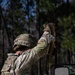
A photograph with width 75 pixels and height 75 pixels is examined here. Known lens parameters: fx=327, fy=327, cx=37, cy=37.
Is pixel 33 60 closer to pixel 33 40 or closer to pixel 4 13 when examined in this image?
pixel 33 40

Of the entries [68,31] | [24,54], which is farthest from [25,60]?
[68,31]

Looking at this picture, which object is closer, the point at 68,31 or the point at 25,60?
the point at 25,60

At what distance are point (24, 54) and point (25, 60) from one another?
0.03m

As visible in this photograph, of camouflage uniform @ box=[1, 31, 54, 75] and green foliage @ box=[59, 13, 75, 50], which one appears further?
green foliage @ box=[59, 13, 75, 50]

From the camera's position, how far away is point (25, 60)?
4.14 ft

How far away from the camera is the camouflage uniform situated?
4.13 feet

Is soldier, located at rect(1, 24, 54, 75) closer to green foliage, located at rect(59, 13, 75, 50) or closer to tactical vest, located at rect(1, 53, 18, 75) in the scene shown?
tactical vest, located at rect(1, 53, 18, 75)

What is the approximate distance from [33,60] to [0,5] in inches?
532

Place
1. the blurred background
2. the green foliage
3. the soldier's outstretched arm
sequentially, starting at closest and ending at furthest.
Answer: the soldier's outstretched arm → the green foliage → the blurred background

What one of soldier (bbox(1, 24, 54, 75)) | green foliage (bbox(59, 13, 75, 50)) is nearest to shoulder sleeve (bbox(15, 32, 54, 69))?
soldier (bbox(1, 24, 54, 75))

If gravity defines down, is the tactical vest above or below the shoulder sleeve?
below

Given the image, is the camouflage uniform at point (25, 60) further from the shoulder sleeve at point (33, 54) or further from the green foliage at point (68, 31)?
the green foliage at point (68, 31)

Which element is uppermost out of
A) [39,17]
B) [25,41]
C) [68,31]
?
[39,17]

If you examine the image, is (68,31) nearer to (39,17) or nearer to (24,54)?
(39,17)
